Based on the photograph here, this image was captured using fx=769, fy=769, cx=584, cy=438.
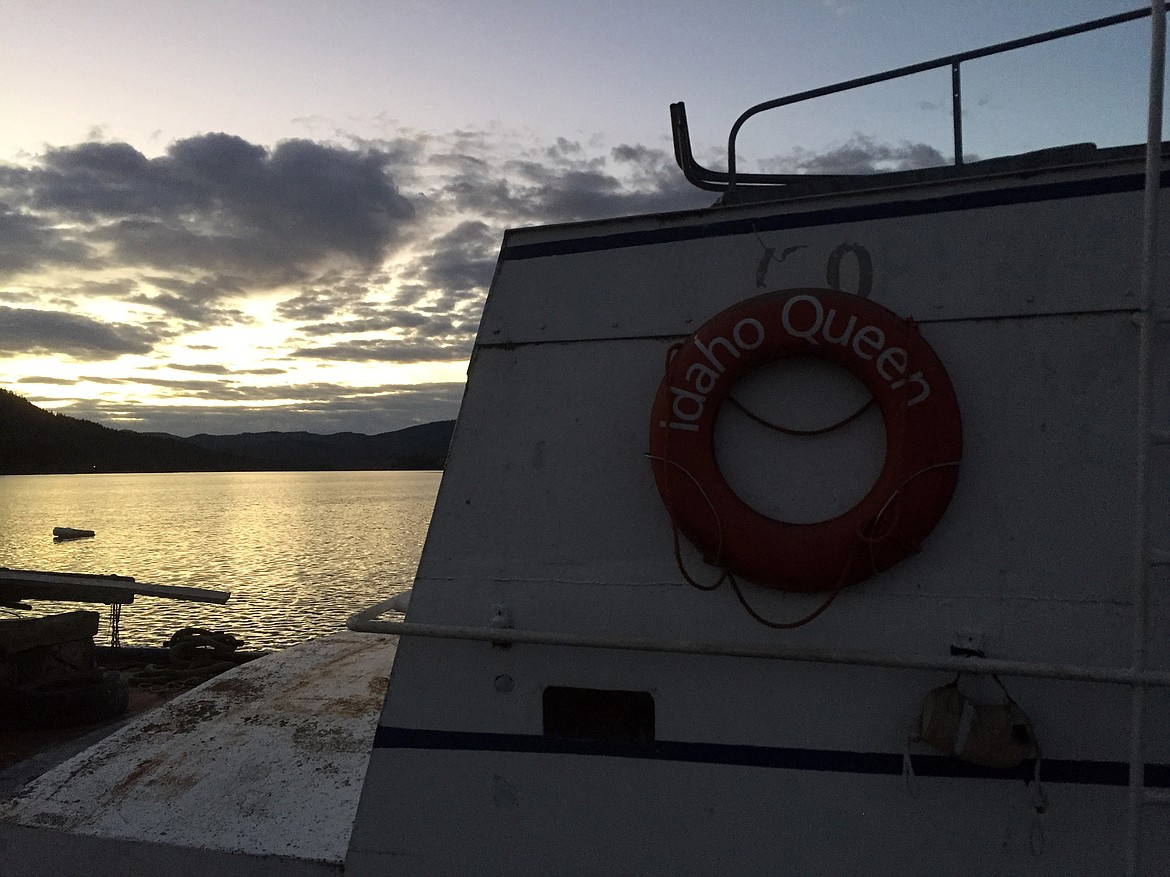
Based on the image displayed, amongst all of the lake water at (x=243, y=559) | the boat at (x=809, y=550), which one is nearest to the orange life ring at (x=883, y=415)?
→ the boat at (x=809, y=550)

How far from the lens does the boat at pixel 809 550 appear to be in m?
2.30

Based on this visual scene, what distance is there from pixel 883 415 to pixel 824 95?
1.51 meters

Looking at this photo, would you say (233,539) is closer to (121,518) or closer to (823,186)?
(121,518)

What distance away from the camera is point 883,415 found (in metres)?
2.40

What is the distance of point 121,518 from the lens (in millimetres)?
89938

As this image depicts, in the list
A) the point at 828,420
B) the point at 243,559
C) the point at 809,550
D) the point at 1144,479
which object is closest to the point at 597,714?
the point at 809,550

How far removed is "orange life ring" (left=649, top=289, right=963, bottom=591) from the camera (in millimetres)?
2348

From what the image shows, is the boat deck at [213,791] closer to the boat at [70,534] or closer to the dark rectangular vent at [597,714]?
the dark rectangular vent at [597,714]

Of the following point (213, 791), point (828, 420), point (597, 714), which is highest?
point (828, 420)

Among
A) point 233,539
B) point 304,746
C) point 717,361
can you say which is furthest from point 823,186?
point 233,539

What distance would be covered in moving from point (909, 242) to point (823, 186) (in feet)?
2.88

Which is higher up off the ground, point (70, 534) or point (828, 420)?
point (828, 420)

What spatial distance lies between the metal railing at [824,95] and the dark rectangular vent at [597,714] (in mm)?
2028

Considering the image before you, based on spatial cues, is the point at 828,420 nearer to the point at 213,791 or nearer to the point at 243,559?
the point at 213,791
